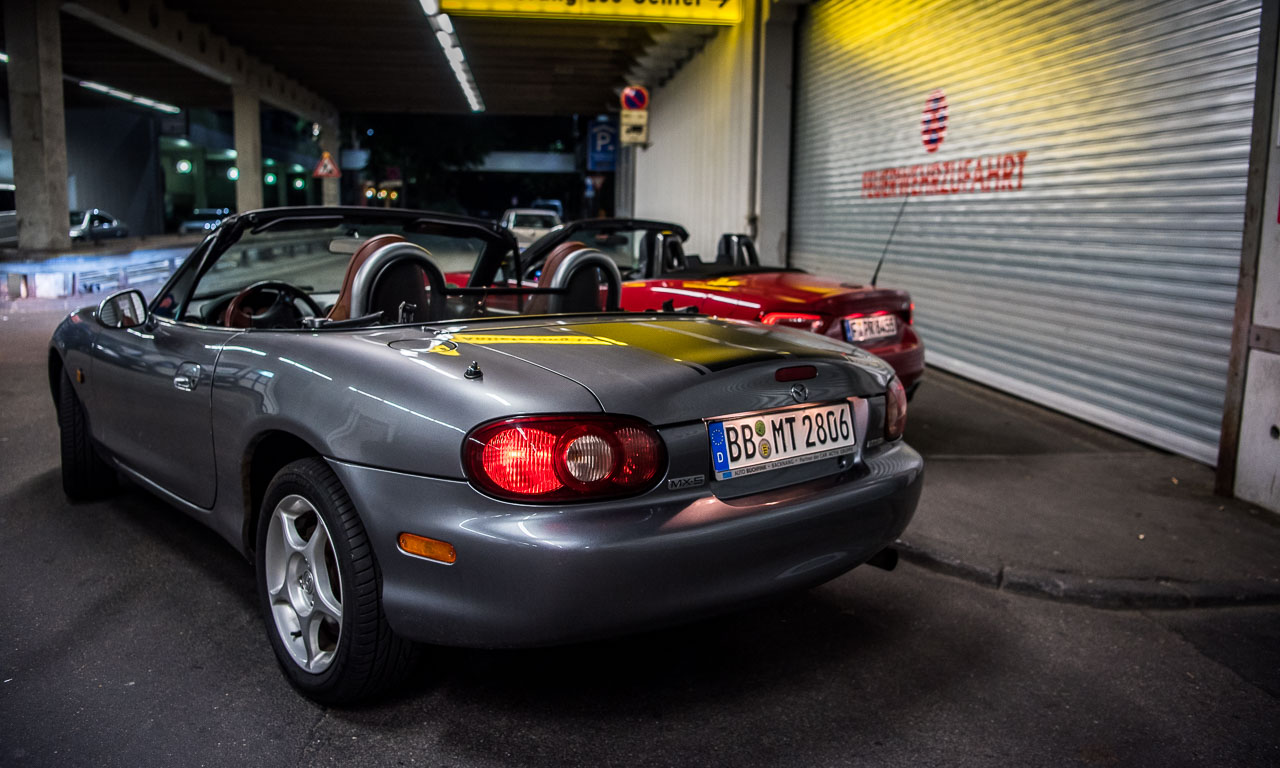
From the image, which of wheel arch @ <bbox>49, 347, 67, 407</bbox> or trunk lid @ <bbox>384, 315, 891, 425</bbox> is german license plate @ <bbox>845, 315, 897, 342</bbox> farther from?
wheel arch @ <bbox>49, 347, 67, 407</bbox>

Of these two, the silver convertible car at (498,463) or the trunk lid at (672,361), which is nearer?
the silver convertible car at (498,463)

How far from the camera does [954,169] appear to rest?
364 inches

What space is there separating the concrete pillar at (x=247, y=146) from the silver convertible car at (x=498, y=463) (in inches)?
1058

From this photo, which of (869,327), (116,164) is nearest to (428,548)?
(869,327)

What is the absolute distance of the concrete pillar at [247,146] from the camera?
27.8 meters

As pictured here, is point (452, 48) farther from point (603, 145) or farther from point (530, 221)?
point (603, 145)

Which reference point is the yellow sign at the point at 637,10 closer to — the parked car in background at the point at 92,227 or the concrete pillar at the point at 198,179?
the parked car in background at the point at 92,227

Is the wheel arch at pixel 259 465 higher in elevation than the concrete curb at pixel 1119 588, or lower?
higher

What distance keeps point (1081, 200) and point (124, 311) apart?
6350mm

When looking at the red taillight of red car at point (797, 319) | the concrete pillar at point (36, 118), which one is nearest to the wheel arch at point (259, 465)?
the red taillight of red car at point (797, 319)

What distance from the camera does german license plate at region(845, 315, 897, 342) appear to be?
5.65 meters

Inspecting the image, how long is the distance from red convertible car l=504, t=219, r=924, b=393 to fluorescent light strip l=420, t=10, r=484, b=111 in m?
6.74

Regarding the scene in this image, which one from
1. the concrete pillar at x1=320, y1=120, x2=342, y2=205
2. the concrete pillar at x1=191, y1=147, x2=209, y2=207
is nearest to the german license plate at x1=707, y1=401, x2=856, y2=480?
the concrete pillar at x1=320, y1=120, x2=342, y2=205

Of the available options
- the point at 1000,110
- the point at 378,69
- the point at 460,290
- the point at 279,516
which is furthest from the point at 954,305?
the point at 378,69
